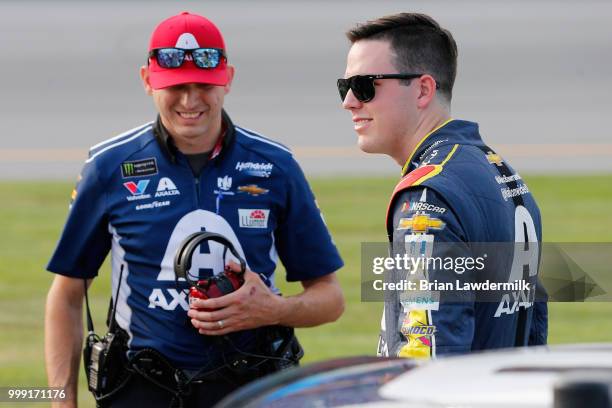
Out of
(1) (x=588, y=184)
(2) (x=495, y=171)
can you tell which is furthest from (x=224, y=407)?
(1) (x=588, y=184)

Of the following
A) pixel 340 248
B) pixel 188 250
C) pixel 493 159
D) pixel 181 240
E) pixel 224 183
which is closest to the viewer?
pixel 493 159

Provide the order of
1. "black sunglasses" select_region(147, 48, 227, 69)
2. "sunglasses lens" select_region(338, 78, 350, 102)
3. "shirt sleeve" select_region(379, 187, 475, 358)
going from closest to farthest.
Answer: "shirt sleeve" select_region(379, 187, 475, 358), "sunglasses lens" select_region(338, 78, 350, 102), "black sunglasses" select_region(147, 48, 227, 69)

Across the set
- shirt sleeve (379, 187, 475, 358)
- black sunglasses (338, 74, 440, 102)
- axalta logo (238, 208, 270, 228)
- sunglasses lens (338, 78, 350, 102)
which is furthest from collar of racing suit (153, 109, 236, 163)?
shirt sleeve (379, 187, 475, 358)

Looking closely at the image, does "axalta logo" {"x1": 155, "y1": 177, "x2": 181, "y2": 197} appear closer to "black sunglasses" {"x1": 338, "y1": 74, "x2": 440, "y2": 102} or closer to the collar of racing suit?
the collar of racing suit

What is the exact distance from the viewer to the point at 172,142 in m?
4.93

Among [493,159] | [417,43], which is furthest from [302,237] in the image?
[493,159]

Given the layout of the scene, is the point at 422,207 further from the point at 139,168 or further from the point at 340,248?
the point at 340,248

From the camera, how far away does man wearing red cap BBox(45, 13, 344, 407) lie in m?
4.75

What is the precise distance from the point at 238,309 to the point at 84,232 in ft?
2.23

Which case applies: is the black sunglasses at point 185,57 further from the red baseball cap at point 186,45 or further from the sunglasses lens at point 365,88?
the sunglasses lens at point 365,88

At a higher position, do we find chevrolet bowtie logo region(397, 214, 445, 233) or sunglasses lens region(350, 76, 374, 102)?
sunglasses lens region(350, 76, 374, 102)

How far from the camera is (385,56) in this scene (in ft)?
14.3

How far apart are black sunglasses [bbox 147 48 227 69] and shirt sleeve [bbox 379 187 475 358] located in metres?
1.51

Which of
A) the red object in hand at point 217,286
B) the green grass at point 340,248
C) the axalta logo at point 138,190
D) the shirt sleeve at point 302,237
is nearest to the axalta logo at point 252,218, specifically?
the shirt sleeve at point 302,237
